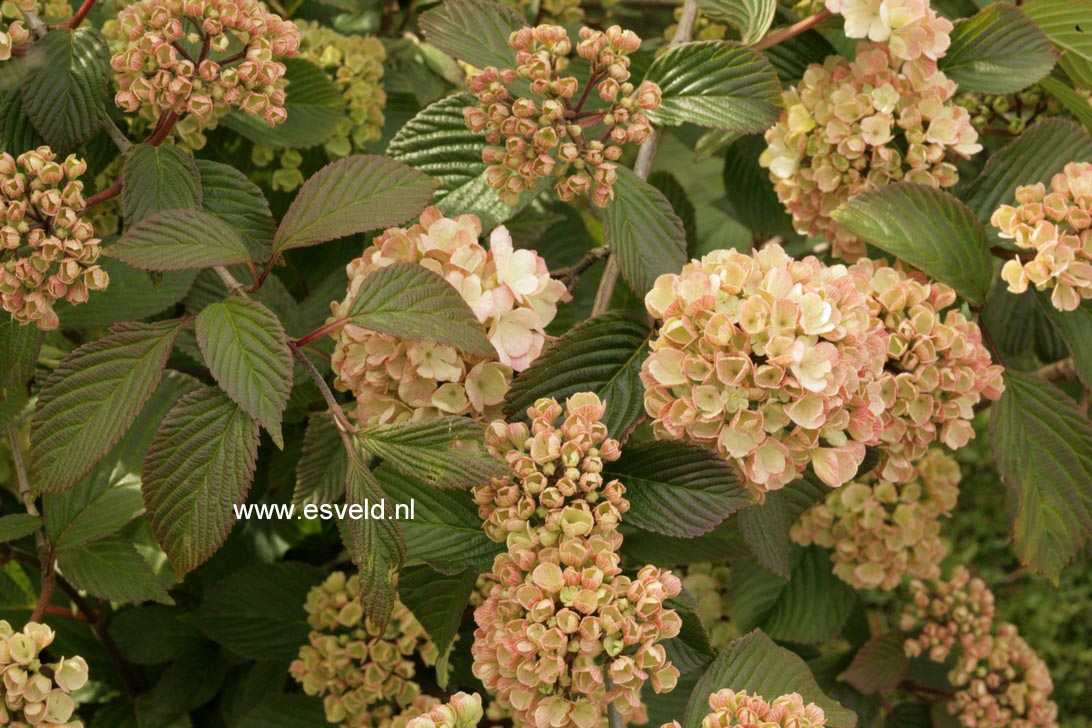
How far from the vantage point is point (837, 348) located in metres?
0.90

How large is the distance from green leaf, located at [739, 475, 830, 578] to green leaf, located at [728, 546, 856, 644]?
0.48 meters

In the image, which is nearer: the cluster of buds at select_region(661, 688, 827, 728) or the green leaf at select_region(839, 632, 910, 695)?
the cluster of buds at select_region(661, 688, 827, 728)

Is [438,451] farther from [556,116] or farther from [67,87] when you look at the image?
[67,87]

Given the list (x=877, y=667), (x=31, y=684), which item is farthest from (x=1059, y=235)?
(x=31, y=684)

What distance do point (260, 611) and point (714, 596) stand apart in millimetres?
711

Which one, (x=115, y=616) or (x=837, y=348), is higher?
(x=837, y=348)

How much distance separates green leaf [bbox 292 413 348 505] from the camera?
43.6 inches

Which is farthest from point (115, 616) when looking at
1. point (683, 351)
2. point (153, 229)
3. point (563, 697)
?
point (683, 351)

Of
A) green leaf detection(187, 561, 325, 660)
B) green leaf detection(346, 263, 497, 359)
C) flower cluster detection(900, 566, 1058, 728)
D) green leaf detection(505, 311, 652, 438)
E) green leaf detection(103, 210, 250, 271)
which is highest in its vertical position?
green leaf detection(103, 210, 250, 271)

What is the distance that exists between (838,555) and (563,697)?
87cm

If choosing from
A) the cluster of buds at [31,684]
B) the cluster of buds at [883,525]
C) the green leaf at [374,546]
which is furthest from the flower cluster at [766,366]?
the cluster of buds at [883,525]

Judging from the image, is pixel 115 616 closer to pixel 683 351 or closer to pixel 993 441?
pixel 683 351

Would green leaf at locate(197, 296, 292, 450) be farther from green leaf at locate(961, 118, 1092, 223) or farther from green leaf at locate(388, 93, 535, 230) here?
green leaf at locate(961, 118, 1092, 223)

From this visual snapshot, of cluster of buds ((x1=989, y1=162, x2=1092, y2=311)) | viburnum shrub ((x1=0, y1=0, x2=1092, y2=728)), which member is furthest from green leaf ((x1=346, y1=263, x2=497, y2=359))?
cluster of buds ((x1=989, y1=162, x2=1092, y2=311))
